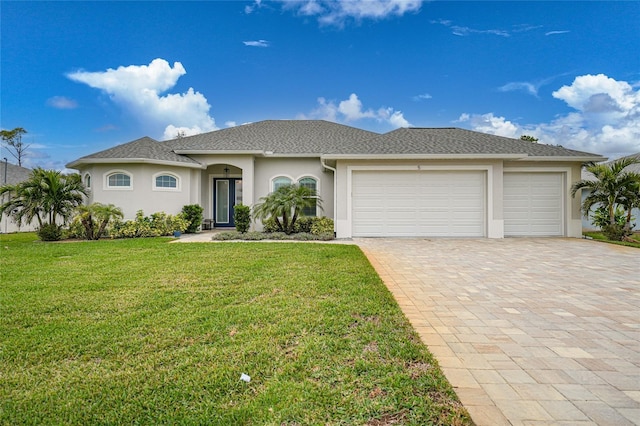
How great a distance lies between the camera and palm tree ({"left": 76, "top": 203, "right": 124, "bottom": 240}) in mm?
10977

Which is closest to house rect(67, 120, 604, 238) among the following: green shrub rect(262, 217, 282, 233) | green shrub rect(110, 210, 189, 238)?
green shrub rect(110, 210, 189, 238)

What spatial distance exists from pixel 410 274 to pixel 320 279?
1.93 metres

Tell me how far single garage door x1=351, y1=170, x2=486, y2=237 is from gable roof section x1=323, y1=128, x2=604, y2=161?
2.73 ft

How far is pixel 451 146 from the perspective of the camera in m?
12.0

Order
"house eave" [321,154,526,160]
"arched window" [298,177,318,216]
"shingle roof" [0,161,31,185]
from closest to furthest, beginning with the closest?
"house eave" [321,154,526,160]
"arched window" [298,177,318,216]
"shingle roof" [0,161,31,185]

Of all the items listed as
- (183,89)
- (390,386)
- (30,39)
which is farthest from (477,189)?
(30,39)

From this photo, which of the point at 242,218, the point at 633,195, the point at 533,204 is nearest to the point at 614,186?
the point at 633,195

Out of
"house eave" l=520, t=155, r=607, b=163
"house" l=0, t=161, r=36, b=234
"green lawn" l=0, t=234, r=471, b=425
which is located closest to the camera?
"green lawn" l=0, t=234, r=471, b=425

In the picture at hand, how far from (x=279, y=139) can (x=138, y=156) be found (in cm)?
646

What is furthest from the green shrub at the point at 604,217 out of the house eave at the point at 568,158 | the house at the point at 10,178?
the house at the point at 10,178

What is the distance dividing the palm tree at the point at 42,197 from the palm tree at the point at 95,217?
937mm

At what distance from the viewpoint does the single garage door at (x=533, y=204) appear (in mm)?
12242

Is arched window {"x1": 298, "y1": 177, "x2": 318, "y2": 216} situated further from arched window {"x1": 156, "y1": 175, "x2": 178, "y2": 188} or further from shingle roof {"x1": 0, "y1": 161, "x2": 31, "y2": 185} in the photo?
shingle roof {"x1": 0, "y1": 161, "x2": 31, "y2": 185}

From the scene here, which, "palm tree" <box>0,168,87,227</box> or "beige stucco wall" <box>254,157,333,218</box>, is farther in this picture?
"beige stucco wall" <box>254,157,333,218</box>
